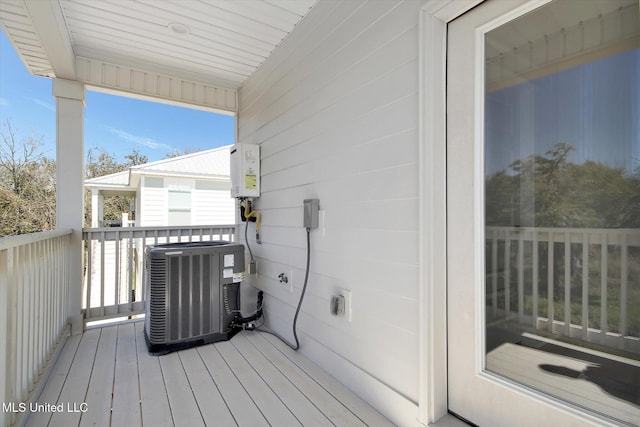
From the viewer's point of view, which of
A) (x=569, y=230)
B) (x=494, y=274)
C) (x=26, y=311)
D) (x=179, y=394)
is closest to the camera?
(x=569, y=230)

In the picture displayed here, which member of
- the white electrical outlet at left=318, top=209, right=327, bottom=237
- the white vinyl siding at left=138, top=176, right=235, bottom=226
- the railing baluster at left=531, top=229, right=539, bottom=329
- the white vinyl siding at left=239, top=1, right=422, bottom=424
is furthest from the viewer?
the white vinyl siding at left=138, top=176, right=235, bottom=226

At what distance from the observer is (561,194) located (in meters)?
1.17

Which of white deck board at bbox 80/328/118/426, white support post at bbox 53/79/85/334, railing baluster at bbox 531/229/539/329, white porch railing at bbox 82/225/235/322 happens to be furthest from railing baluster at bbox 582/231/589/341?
white support post at bbox 53/79/85/334

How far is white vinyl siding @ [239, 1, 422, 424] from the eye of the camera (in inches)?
62.9

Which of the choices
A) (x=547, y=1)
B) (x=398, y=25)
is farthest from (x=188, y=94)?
(x=547, y=1)

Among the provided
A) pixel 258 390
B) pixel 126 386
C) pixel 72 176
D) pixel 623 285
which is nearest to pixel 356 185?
pixel 623 285

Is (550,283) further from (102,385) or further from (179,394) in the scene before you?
(102,385)

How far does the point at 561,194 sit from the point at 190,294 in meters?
2.53

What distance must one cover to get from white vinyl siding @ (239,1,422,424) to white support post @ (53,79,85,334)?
195 centimetres

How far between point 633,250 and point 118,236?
394 centimetres

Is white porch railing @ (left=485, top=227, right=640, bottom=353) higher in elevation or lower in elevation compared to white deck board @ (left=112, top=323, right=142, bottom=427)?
higher

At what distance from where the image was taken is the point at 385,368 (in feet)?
5.57

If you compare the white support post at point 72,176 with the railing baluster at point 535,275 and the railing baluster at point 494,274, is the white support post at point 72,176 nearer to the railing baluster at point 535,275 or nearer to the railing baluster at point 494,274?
the railing baluster at point 494,274

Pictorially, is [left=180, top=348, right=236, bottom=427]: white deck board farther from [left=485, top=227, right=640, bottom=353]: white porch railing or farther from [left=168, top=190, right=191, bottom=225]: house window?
[left=168, top=190, right=191, bottom=225]: house window
